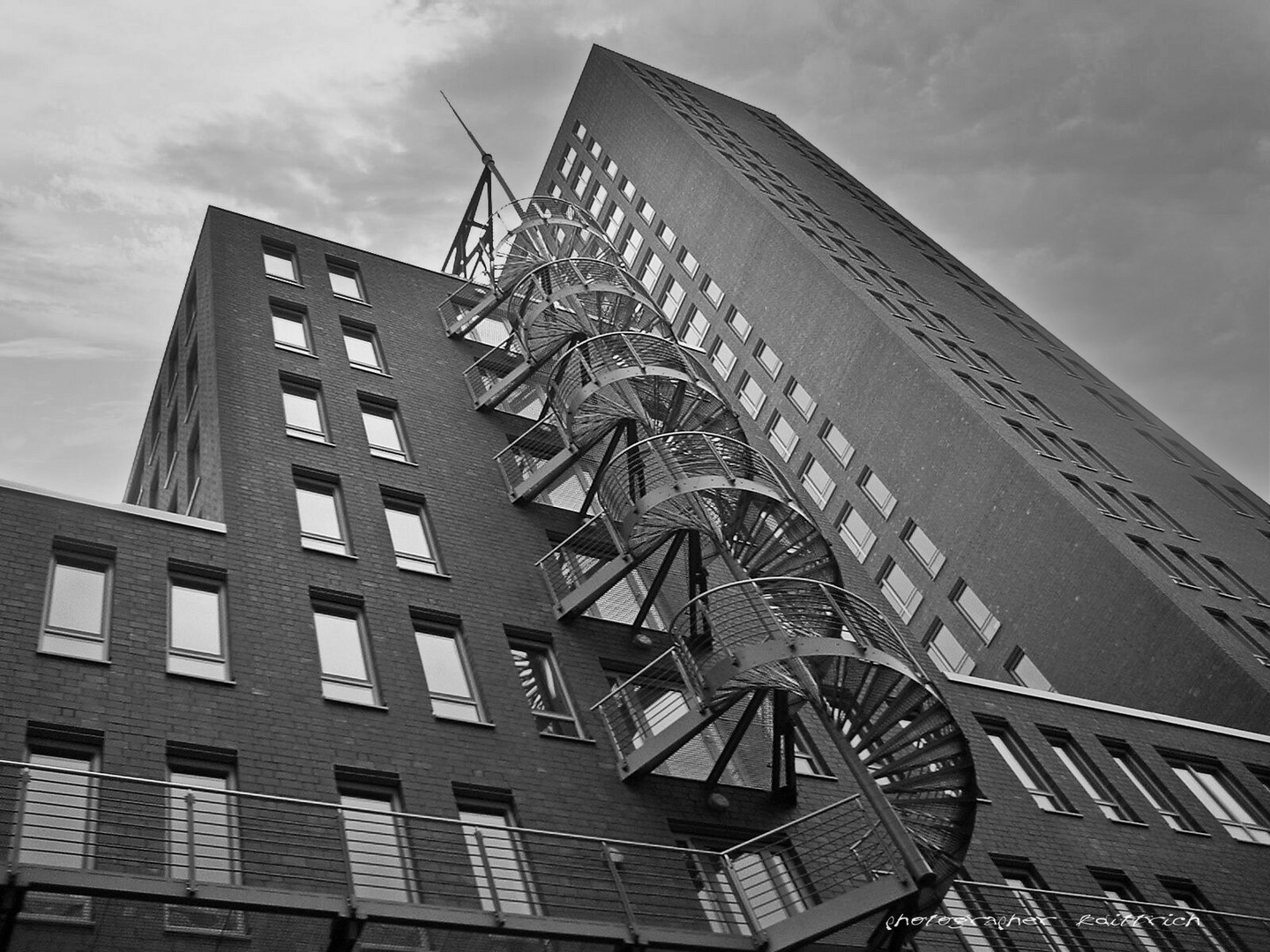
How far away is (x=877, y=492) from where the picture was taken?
42.3 metres

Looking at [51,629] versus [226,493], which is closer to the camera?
[51,629]

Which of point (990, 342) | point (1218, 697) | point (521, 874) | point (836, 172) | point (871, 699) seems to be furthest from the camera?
point (836, 172)

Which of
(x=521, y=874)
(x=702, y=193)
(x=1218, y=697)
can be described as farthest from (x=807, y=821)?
(x=702, y=193)

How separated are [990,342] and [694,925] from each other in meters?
36.7

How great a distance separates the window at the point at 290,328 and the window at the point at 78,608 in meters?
8.72

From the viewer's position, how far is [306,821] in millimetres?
13711

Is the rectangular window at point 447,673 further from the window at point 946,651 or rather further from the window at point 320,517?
the window at point 946,651

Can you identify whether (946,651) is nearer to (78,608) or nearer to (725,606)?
(725,606)

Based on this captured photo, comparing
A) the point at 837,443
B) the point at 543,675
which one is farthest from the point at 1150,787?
the point at 837,443

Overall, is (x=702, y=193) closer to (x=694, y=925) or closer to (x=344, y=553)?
(x=344, y=553)

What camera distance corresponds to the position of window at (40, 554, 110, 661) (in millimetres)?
15492

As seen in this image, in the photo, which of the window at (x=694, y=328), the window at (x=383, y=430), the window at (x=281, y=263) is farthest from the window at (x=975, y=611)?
the window at (x=281, y=263)

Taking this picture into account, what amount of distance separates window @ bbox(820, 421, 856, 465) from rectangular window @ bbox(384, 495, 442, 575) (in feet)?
79.2

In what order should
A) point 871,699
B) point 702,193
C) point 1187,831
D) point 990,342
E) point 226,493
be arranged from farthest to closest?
point 702,193, point 990,342, point 1187,831, point 226,493, point 871,699
